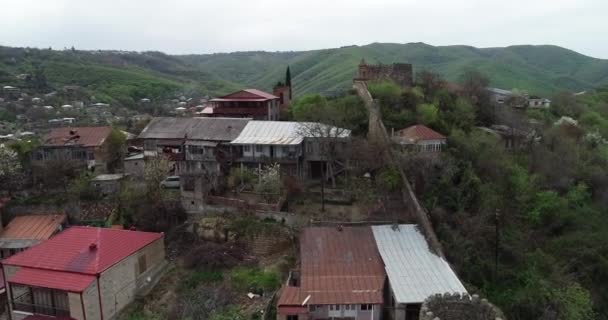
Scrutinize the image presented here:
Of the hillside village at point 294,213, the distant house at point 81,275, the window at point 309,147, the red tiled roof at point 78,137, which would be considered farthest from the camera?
the red tiled roof at point 78,137

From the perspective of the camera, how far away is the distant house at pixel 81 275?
19.0m

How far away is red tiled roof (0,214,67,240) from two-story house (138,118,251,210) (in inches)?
277

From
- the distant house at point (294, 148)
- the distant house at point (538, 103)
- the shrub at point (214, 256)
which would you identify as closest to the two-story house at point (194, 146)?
the distant house at point (294, 148)

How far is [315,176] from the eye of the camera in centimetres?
3164

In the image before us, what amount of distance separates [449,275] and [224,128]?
19.3 metres

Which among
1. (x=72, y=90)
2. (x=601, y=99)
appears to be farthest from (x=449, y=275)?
(x=72, y=90)

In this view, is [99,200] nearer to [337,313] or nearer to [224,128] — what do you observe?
[224,128]

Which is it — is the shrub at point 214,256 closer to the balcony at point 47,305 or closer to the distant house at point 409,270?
the balcony at point 47,305

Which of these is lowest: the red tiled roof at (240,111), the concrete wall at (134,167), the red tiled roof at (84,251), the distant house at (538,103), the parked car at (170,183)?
the red tiled roof at (84,251)

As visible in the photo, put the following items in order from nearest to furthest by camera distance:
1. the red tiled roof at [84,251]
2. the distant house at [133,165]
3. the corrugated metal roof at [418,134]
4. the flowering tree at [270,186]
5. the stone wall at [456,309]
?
1. the stone wall at [456,309]
2. the red tiled roof at [84,251]
3. the flowering tree at [270,186]
4. the corrugated metal roof at [418,134]
5. the distant house at [133,165]

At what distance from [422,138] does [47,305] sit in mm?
23968

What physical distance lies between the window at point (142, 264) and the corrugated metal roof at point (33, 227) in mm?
8802

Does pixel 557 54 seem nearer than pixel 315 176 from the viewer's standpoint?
No

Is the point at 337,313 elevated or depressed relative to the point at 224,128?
depressed
